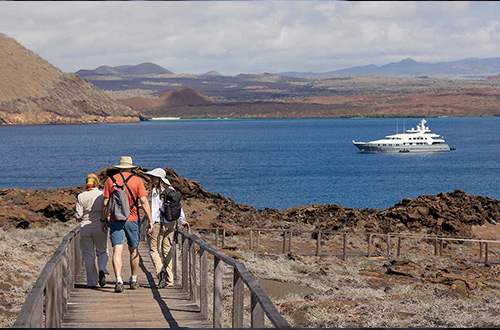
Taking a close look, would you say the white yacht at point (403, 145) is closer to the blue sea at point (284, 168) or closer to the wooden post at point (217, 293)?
the blue sea at point (284, 168)

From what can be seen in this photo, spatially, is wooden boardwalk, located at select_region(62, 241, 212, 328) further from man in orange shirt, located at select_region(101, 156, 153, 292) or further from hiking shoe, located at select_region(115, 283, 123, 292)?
man in orange shirt, located at select_region(101, 156, 153, 292)

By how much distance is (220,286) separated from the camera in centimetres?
884

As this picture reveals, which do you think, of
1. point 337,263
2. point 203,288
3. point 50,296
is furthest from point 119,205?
point 337,263

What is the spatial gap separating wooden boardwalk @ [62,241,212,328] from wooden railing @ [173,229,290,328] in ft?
0.94

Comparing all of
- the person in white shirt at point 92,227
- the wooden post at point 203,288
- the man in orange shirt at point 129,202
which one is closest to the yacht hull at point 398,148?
the person in white shirt at point 92,227

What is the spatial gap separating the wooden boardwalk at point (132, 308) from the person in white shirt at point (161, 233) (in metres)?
0.23

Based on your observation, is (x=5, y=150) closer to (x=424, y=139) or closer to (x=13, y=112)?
(x=424, y=139)

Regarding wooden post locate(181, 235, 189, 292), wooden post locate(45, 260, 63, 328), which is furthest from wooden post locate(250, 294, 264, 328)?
wooden post locate(181, 235, 189, 292)

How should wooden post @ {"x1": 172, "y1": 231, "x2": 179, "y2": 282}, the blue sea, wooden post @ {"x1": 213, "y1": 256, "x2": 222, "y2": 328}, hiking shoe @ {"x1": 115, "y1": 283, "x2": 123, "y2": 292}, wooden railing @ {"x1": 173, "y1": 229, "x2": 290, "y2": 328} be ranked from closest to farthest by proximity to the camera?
wooden railing @ {"x1": 173, "y1": 229, "x2": 290, "y2": 328} < wooden post @ {"x1": 213, "y1": 256, "x2": 222, "y2": 328} < hiking shoe @ {"x1": 115, "y1": 283, "x2": 123, "y2": 292} < wooden post @ {"x1": 172, "y1": 231, "x2": 179, "y2": 282} < the blue sea

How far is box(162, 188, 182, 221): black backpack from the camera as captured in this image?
11359mm

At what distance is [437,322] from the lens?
1165 cm

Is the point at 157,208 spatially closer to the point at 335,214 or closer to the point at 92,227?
the point at 92,227

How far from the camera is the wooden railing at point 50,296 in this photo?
6.11 m

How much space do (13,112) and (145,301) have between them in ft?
631
